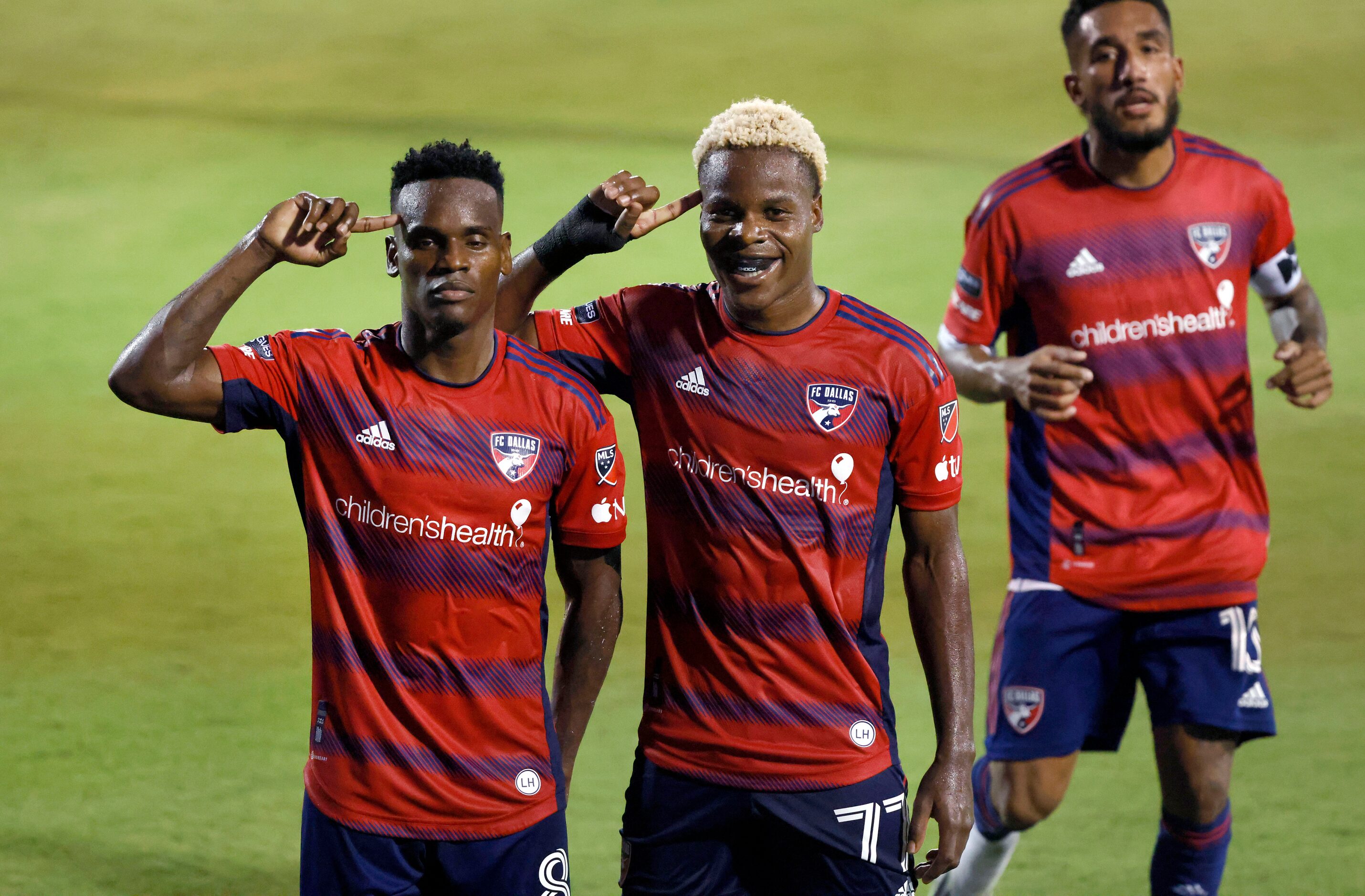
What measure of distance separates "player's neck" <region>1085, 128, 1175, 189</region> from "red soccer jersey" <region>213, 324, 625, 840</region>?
6.78 feet

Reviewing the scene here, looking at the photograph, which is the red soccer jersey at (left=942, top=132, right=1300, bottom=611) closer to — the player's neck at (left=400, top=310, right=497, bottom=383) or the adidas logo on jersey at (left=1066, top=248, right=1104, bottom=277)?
the adidas logo on jersey at (left=1066, top=248, right=1104, bottom=277)

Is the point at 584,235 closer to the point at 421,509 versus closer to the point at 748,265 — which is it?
the point at 748,265

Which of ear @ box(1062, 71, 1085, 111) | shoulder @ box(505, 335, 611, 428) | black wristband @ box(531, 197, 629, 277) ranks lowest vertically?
shoulder @ box(505, 335, 611, 428)

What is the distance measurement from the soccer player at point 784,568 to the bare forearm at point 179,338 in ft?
3.10

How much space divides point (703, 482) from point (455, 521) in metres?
0.56

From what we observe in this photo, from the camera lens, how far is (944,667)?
3820mm

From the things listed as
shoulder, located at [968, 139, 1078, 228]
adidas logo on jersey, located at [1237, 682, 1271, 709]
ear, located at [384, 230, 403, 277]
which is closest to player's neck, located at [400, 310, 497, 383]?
ear, located at [384, 230, 403, 277]

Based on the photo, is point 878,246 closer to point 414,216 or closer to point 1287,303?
point 1287,303

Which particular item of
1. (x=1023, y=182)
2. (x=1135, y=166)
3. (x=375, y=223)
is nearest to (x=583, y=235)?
(x=375, y=223)

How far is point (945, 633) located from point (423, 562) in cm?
116

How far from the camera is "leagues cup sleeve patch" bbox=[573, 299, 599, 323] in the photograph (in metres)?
4.03

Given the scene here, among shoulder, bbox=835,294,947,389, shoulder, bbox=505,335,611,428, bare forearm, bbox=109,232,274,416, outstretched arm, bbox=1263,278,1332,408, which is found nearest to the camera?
bare forearm, bbox=109,232,274,416

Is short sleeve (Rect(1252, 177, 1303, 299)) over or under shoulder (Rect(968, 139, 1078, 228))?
under

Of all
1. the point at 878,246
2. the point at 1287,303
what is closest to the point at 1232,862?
the point at 1287,303
